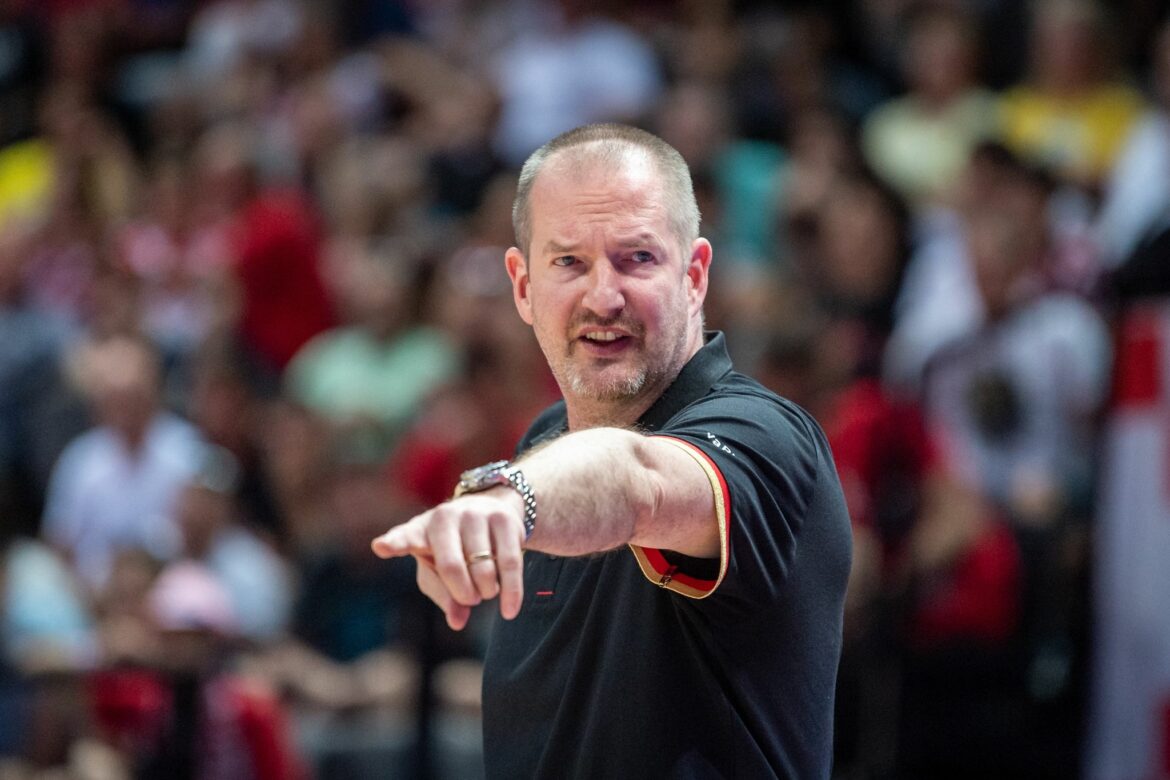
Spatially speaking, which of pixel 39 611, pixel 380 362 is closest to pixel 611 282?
pixel 39 611

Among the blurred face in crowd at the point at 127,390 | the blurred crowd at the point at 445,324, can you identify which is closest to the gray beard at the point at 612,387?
the blurred crowd at the point at 445,324

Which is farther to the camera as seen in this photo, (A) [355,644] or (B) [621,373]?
(A) [355,644]

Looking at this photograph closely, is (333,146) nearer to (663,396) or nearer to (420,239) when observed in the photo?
(420,239)

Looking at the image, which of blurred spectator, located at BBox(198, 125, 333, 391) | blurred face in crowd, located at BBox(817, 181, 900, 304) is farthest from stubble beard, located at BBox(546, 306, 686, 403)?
blurred spectator, located at BBox(198, 125, 333, 391)

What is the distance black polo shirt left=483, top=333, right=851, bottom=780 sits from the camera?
257 cm

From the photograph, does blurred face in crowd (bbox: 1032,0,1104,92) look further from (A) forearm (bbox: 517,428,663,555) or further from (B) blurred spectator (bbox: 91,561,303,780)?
(A) forearm (bbox: 517,428,663,555)

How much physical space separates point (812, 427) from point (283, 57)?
854 centimetres

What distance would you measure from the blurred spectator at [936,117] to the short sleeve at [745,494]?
5945 mm

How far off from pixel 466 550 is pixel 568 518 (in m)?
0.25

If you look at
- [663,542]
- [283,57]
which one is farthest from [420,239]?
[663,542]

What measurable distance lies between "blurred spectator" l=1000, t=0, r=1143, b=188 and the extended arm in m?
6.05

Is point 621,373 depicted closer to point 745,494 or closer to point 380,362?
point 745,494

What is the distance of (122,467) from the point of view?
25.6 feet

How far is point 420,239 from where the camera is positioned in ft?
30.0
